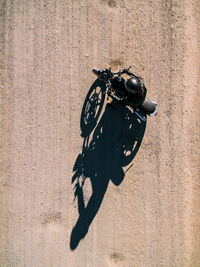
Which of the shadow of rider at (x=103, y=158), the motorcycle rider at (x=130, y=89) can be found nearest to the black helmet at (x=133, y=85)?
the motorcycle rider at (x=130, y=89)


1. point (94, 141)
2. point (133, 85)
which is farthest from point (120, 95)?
point (94, 141)

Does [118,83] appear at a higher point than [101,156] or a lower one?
higher

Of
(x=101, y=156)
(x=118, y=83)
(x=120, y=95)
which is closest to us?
(x=118, y=83)

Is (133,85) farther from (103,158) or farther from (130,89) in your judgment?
(103,158)

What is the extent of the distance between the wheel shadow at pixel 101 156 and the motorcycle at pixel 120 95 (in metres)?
0.32

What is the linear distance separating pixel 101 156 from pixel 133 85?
2123 mm

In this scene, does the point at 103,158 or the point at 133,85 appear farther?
the point at 103,158

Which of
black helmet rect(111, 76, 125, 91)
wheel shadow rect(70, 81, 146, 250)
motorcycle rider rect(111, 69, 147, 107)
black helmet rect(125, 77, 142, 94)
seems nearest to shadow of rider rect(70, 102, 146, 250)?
wheel shadow rect(70, 81, 146, 250)

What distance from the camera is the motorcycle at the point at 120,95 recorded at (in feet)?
18.5

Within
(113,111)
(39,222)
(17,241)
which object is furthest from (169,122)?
(17,241)

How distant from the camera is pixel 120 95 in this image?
18.7ft

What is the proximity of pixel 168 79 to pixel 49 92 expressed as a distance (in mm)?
3224

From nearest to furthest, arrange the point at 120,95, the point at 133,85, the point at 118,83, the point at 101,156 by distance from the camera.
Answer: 1. the point at 133,85
2. the point at 118,83
3. the point at 120,95
4. the point at 101,156

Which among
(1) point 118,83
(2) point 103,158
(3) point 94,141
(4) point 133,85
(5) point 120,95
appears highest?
(4) point 133,85
